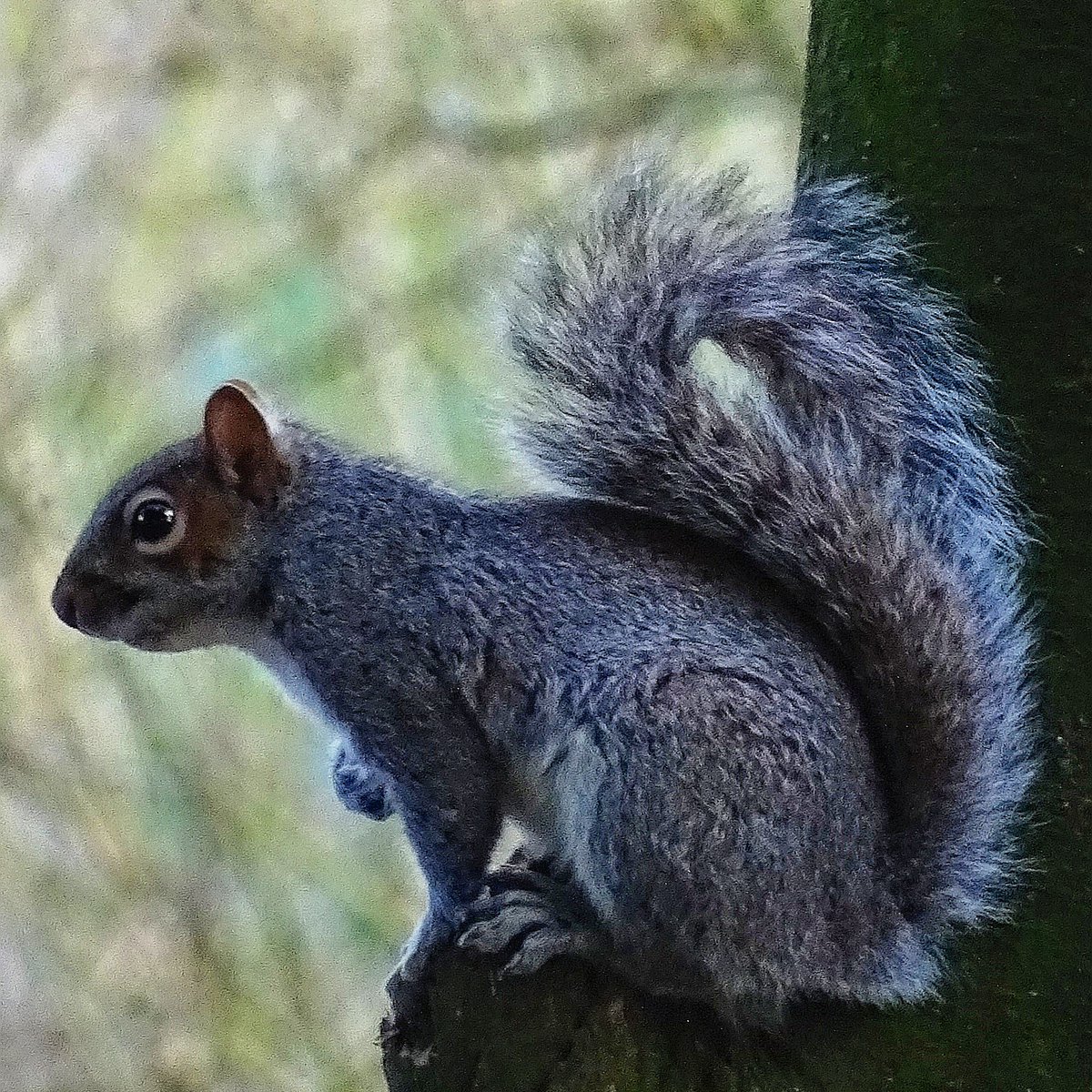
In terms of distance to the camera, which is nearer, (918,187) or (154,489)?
(918,187)

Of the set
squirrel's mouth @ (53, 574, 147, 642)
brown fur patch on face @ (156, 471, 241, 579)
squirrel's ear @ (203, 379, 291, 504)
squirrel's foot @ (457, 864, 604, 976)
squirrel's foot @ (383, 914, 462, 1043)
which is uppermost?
squirrel's ear @ (203, 379, 291, 504)

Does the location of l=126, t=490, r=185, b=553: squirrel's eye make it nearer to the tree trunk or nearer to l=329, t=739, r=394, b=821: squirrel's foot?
l=329, t=739, r=394, b=821: squirrel's foot

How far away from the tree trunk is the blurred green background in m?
1.05

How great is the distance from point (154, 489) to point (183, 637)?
5.7 inches

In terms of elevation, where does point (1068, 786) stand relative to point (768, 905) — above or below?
above

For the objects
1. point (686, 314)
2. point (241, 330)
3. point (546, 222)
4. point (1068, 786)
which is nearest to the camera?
point (1068, 786)

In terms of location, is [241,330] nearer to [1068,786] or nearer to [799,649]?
[799,649]

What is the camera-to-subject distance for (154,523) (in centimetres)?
142

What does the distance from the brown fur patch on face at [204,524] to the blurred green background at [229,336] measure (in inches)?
28.3

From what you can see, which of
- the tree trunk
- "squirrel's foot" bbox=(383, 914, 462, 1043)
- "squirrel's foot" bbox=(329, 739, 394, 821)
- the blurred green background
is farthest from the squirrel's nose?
the blurred green background

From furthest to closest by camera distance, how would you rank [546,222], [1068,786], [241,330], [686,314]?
[241,330] < [546,222] < [686,314] < [1068,786]

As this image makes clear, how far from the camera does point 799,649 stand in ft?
4.01

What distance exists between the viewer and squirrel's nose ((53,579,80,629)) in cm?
141

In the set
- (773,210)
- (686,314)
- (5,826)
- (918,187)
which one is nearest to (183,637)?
(686,314)
